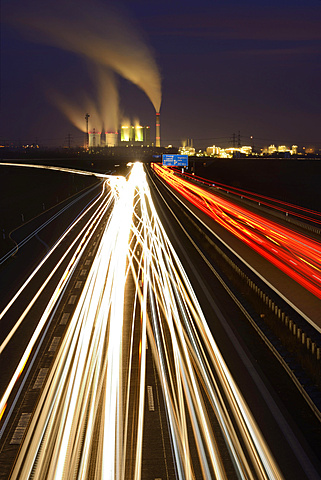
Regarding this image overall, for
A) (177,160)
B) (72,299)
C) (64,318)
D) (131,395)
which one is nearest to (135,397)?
(131,395)

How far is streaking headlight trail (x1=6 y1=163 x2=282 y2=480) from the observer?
940 centimetres

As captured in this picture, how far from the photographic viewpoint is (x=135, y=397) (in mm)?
12047

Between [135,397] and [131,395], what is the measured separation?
128 mm

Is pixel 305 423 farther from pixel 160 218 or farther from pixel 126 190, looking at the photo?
pixel 126 190

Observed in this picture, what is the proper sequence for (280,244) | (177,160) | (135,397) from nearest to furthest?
1. (135,397)
2. (280,244)
3. (177,160)

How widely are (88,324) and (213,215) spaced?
30681 millimetres

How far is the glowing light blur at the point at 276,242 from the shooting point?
908 inches

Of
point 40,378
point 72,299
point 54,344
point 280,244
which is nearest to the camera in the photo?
point 40,378

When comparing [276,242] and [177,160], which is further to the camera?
[177,160]

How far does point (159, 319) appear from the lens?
57.5ft

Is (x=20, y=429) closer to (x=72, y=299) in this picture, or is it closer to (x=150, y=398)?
(x=150, y=398)

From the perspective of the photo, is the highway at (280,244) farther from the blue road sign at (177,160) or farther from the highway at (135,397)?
the blue road sign at (177,160)

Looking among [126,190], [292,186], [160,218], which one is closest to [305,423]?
[160,218]

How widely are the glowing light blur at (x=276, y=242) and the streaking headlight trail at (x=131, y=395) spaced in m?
5.41
